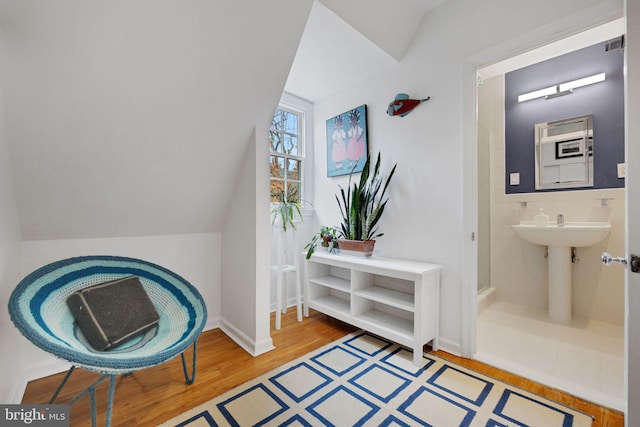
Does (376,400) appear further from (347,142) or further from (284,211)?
(347,142)

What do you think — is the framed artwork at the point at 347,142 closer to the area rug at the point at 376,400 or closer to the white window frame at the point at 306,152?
the white window frame at the point at 306,152

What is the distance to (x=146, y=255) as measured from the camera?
2.10m

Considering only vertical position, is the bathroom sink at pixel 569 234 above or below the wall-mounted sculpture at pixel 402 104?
below

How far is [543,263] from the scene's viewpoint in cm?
272

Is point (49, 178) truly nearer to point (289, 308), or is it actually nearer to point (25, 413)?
point (25, 413)

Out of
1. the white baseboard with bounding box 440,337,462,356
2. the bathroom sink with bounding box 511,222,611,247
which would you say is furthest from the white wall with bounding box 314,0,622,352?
the bathroom sink with bounding box 511,222,611,247

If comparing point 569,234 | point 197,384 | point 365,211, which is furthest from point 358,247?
point 569,234

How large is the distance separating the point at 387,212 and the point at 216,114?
5.04 feet

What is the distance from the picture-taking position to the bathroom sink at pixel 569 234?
216 centimetres

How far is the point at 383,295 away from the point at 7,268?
2241 millimetres

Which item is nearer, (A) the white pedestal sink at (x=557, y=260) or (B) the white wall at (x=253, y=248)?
(B) the white wall at (x=253, y=248)

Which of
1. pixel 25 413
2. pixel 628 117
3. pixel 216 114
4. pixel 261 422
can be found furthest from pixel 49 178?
pixel 628 117

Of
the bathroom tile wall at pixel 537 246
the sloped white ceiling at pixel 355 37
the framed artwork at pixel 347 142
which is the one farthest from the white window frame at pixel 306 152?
the bathroom tile wall at pixel 537 246

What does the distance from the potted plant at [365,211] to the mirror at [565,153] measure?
1599mm
